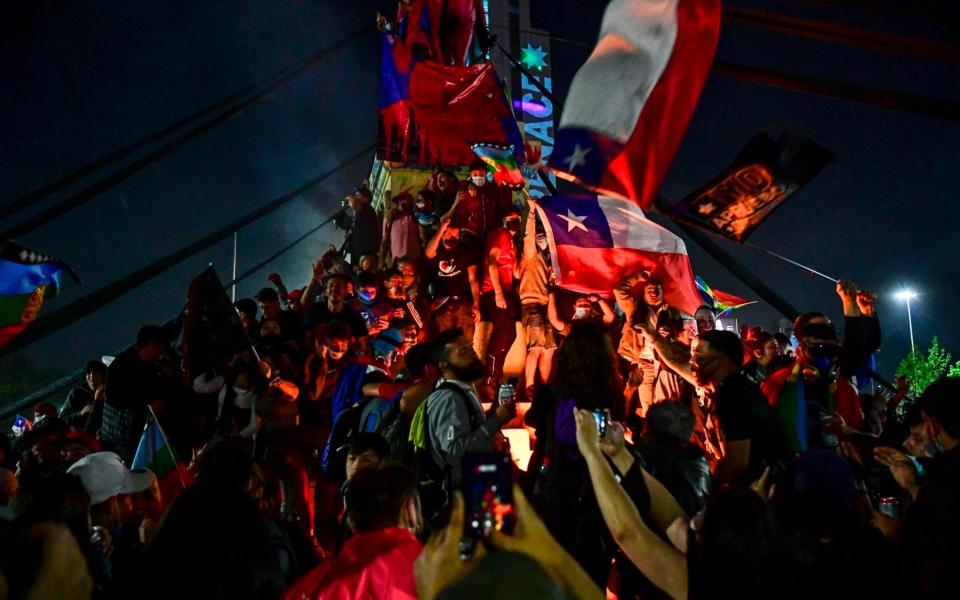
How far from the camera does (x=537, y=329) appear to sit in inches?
382

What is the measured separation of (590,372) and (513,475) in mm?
1931

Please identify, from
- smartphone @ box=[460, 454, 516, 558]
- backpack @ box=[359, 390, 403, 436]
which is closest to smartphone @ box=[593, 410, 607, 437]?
smartphone @ box=[460, 454, 516, 558]

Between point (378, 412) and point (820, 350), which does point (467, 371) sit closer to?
point (378, 412)

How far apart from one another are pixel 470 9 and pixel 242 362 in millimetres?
12211

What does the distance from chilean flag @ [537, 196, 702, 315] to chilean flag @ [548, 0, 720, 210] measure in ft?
14.1

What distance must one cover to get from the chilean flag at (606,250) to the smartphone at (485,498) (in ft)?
25.2

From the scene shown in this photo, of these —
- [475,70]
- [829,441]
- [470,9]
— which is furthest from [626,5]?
[470,9]

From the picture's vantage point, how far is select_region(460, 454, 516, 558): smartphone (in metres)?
1.90

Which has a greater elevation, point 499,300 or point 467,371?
point 467,371

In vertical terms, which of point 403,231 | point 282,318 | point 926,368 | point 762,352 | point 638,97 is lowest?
point 926,368

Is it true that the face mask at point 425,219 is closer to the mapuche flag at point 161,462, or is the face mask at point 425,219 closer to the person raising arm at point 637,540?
the mapuche flag at point 161,462

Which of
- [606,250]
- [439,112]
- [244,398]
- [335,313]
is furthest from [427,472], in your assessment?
[439,112]

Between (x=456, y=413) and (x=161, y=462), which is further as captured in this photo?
(x=161, y=462)

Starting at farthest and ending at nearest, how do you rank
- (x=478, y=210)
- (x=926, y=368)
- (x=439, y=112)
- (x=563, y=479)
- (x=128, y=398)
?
(x=926, y=368)
(x=439, y=112)
(x=478, y=210)
(x=128, y=398)
(x=563, y=479)
